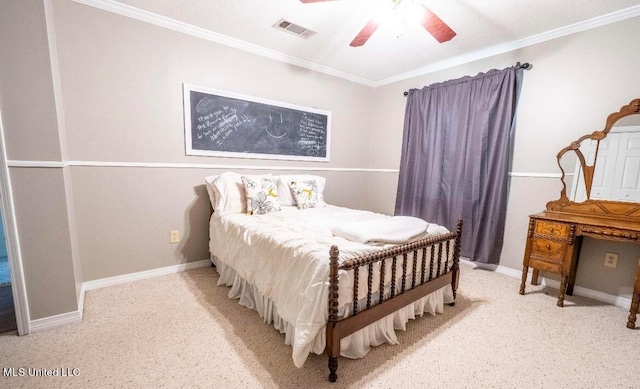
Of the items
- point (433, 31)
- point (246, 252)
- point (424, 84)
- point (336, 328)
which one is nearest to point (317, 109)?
point (424, 84)

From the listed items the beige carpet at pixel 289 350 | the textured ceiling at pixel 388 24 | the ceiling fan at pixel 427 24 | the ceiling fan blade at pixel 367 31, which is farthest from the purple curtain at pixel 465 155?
the ceiling fan blade at pixel 367 31

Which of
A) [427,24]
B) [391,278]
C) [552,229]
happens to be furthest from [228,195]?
[552,229]

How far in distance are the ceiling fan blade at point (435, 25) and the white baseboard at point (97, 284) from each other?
114 inches

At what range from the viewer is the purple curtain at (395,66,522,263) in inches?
107

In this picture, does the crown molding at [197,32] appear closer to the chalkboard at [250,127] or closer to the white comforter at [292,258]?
the chalkboard at [250,127]

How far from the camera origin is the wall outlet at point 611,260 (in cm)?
218

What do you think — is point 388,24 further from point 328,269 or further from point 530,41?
point 328,269

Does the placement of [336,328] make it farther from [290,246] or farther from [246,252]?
[246,252]

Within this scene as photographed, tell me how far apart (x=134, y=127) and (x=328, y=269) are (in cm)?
219

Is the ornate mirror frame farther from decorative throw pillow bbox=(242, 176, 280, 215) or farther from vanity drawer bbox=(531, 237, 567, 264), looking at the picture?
decorative throw pillow bbox=(242, 176, 280, 215)

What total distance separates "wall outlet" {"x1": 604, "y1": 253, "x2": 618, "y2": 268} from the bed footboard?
1.36 meters

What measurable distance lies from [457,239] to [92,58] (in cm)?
326

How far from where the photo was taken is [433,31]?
186 centimetres

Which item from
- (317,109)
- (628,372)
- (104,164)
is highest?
(317,109)
